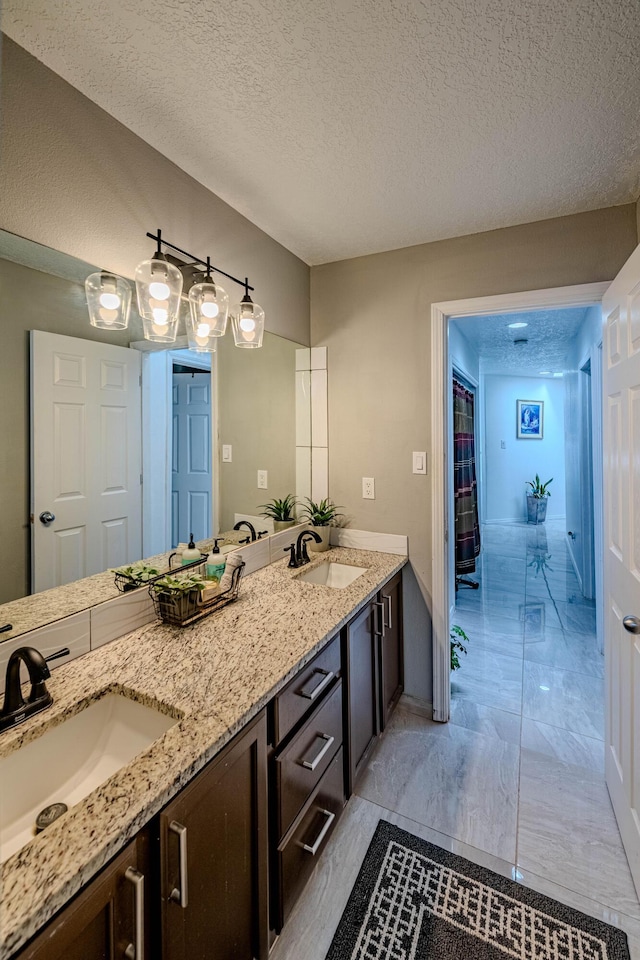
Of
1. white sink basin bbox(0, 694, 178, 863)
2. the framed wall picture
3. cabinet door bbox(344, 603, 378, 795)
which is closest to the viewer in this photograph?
white sink basin bbox(0, 694, 178, 863)

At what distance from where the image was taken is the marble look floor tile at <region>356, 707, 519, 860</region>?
1.59 metres

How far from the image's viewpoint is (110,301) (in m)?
1.31

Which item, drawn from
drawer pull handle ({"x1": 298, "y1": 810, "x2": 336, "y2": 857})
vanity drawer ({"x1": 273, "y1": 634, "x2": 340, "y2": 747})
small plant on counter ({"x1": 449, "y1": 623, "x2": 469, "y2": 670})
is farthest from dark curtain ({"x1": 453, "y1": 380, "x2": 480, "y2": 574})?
drawer pull handle ({"x1": 298, "y1": 810, "x2": 336, "y2": 857})

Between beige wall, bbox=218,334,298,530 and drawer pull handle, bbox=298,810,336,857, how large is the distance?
112 cm

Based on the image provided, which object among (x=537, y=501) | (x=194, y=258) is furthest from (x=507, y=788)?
(x=537, y=501)

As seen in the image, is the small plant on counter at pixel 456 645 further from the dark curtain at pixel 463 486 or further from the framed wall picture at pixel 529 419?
the framed wall picture at pixel 529 419

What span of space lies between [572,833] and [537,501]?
230 inches

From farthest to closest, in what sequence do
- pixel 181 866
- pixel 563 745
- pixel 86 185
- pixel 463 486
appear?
pixel 463 486 → pixel 563 745 → pixel 86 185 → pixel 181 866

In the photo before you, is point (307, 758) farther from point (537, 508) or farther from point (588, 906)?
point (537, 508)

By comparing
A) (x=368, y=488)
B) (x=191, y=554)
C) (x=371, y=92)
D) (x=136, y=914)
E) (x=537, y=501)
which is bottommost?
(x=136, y=914)

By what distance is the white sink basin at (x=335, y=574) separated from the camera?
211 cm

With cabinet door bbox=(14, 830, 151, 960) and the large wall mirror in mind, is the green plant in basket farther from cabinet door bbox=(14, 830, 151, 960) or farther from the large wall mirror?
cabinet door bbox=(14, 830, 151, 960)

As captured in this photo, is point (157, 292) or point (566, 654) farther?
point (566, 654)

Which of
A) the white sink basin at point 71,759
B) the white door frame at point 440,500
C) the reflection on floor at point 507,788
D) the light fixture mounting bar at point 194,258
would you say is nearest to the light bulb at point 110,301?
the light fixture mounting bar at point 194,258
